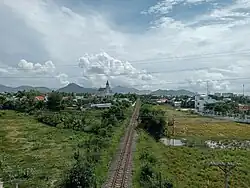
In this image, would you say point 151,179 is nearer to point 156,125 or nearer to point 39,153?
point 39,153

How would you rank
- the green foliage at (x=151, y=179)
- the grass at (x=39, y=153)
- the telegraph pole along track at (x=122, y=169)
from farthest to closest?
the grass at (x=39, y=153) < the telegraph pole along track at (x=122, y=169) < the green foliage at (x=151, y=179)

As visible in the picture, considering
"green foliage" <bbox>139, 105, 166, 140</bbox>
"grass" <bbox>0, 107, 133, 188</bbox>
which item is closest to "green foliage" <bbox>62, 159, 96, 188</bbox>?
"grass" <bbox>0, 107, 133, 188</bbox>

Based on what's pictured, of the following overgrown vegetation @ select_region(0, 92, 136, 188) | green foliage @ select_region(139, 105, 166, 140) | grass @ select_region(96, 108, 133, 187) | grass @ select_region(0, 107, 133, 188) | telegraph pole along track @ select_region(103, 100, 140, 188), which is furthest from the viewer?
green foliage @ select_region(139, 105, 166, 140)

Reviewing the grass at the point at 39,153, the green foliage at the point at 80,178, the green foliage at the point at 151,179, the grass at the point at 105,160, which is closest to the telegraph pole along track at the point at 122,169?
the grass at the point at 105,160

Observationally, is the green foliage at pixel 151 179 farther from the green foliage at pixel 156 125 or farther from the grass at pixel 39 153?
the green foliage at pixel 156 125

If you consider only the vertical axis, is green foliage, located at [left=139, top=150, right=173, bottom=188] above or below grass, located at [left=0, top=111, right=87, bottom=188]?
above

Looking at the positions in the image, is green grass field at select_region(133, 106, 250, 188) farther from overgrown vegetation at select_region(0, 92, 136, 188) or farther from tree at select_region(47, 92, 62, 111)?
tree at select_region(47, 92, 62, 111)

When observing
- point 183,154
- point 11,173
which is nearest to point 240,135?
point 183,154

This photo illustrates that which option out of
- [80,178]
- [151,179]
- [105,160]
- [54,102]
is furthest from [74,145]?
[54,102]

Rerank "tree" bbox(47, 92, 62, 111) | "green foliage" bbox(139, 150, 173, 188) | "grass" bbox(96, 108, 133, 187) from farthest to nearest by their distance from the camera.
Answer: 1. "tree" bbox(47, 92, 62, 111)
2. "grass" bbox(96, 108, 133, 187)
3. "green foliage" bbox(139, 150, 173, 188)
